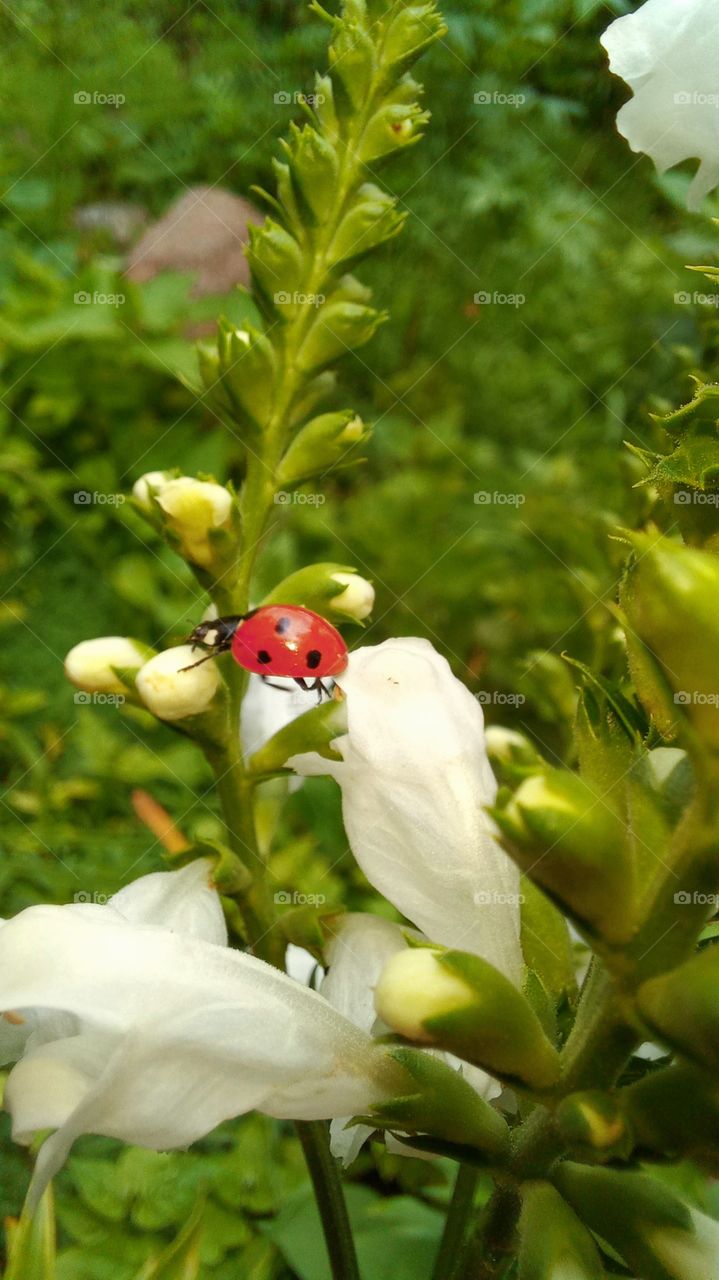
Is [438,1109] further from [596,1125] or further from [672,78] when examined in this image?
[672,78]

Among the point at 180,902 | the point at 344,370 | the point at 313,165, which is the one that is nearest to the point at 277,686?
the point at 180,902

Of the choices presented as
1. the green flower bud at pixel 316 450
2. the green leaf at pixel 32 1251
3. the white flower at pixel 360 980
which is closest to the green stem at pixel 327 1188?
the white flower at pixel 360 980

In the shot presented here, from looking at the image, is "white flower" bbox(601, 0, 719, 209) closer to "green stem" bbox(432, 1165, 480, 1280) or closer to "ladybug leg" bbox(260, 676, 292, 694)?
"ladybug leg" bbox(260, 676, 292, 694)

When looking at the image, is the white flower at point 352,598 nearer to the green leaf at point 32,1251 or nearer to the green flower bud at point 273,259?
the green flower bud at point 273,259

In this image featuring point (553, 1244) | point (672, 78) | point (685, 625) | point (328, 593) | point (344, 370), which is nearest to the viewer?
point (685, 625)

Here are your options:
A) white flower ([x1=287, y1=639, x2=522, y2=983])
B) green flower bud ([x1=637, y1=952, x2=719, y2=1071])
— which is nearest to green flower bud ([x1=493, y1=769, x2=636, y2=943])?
green flower bud ([x1=637, y1=952, x2=719, y2=1071])

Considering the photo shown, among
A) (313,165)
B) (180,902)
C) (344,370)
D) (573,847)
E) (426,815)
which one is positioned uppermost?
(313,165)

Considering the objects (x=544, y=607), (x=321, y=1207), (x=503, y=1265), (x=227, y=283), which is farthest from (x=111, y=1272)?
(x=227, y=283)

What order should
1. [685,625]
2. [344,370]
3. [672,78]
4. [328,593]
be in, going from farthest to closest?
[344,370]
[328,593]
[672,78]
[685,625]
